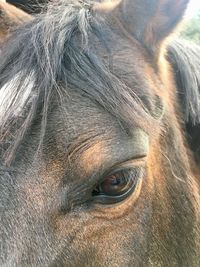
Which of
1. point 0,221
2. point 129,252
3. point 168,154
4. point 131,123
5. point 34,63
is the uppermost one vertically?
point 34,63

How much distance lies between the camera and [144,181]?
260cm

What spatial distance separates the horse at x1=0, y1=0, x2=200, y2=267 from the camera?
2.23 m

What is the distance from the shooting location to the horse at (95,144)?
87.7 inches

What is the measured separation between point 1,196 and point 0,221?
0.11 metres

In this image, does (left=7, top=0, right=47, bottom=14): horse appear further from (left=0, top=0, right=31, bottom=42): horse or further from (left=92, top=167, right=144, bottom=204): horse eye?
(left=92, top=167, right=144, bottom=204): horse eye

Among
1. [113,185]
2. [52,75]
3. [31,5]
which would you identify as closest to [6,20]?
[31,5]

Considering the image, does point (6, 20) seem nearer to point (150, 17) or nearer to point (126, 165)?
point (150, 17)

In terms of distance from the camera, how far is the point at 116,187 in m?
2.37

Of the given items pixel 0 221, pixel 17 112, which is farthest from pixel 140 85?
pixel 0 221

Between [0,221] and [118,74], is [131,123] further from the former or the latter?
[0,221]

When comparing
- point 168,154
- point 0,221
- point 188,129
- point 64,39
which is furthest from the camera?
point 188,129

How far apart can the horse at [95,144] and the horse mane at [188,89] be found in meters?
0.11

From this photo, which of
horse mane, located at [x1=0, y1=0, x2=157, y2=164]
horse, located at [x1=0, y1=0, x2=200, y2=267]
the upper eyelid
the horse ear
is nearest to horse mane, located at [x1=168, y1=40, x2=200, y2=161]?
horse, located at [x1=0, y1=0, x2=200, y2=267]

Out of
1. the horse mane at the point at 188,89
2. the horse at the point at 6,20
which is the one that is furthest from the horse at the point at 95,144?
the horse at the point at 6,20
